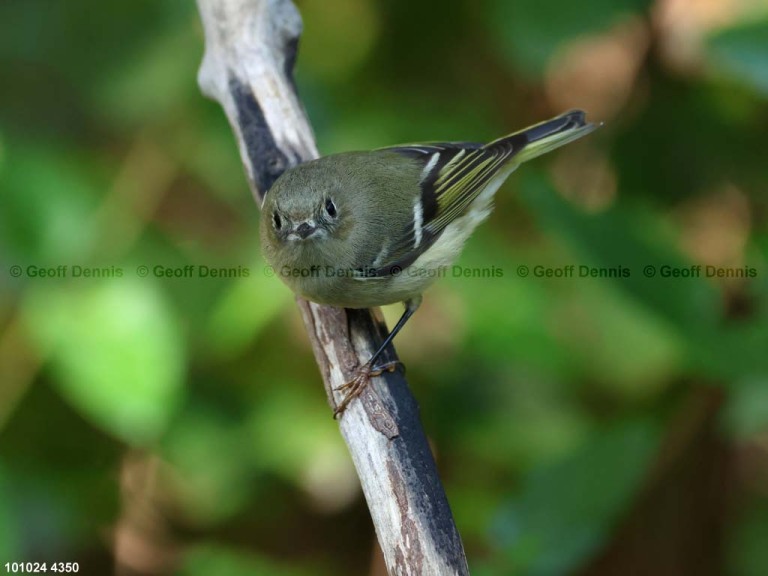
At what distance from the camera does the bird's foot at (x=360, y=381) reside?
2111 millimetres

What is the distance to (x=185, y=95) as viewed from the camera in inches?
119

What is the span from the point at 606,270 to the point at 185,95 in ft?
5.22

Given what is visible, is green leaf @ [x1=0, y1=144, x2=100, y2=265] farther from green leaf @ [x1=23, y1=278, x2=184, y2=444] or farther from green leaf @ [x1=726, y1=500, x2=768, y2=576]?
green leaf @ [x1=726, y1=500, x2=768, y2=576]

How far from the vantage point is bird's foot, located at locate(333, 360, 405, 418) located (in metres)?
2.11

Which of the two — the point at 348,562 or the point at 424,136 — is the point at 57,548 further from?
the point at 424,136

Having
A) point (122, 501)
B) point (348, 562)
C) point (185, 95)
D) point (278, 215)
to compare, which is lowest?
point (348, 562)

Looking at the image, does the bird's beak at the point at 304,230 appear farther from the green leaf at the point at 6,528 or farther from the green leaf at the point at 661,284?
the green leaf at the point at 6,528

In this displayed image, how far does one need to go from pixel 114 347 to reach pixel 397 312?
102 centimetres

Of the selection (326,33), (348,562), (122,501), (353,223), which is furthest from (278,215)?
(348,562)

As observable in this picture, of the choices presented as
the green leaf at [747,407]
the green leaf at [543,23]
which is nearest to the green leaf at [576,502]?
the green leaf at [747,407]

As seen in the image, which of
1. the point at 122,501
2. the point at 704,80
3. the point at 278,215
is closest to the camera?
the point at 278,215

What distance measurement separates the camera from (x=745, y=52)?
100 inches

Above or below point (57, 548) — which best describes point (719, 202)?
above

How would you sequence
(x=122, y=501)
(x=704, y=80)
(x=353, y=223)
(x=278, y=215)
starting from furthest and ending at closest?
(x=704, y=80)
(x=122, y=501)
(x=353, y=223)
(x=278, y=215)
